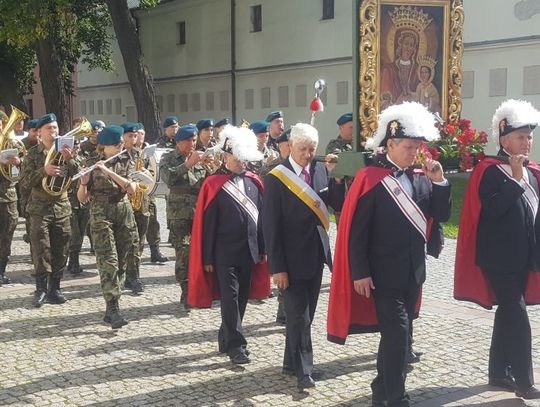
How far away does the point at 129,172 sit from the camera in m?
8.29

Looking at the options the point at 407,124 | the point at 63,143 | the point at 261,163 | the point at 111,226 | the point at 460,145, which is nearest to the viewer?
the point at 407,124

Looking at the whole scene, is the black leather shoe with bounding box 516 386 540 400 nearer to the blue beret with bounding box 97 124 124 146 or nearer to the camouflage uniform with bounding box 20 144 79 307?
the blue beret with bounding box 97 124 124 146

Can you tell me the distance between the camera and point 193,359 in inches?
263

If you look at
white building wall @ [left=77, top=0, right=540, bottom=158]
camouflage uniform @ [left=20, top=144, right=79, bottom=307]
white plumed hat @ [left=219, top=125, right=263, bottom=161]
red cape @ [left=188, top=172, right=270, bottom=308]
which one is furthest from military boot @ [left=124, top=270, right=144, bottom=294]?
white building wall @ [left=77, top=0, right=540, bottom=158]

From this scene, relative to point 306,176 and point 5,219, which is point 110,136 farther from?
point 5,219

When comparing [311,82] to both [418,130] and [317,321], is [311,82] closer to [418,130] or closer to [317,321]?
[317,321]

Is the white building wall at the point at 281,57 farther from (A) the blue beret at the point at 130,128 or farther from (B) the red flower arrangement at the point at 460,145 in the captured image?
(B) the red flower arrangement at the point at 460,145

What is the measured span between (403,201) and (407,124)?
49 cm

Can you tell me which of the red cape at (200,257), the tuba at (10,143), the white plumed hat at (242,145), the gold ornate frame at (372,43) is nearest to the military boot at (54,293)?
the tuba at (10,143)

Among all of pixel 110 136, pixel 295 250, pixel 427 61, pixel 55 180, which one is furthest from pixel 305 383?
pixel 427 61

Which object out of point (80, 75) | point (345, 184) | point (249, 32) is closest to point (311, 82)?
point (249, 32)

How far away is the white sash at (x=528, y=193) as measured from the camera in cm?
561

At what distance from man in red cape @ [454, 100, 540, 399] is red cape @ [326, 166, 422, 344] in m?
0.86

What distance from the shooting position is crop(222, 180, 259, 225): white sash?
21.8 feet
